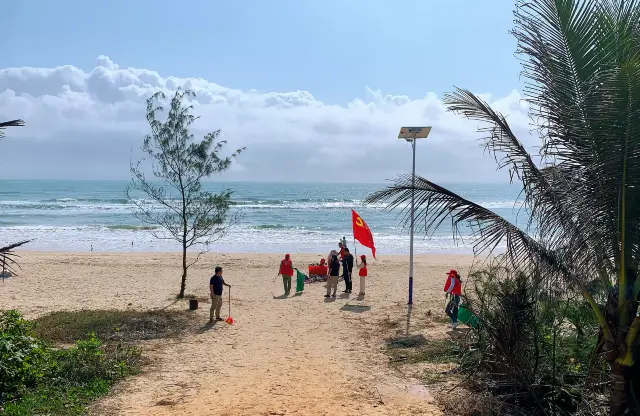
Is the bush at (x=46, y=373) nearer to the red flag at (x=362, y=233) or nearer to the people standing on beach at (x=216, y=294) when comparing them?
the people standing on beach at (x=216, y=294)

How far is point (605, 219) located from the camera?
204 inches

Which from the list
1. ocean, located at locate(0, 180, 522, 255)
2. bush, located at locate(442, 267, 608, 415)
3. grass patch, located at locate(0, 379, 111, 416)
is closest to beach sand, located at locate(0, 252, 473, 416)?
grass patch, located at locate(0, 379, 111, 416)

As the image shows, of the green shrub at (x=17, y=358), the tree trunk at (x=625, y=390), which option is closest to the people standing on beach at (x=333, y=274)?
the green shrub at (x=17, y=358)

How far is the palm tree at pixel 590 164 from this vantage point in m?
4.99

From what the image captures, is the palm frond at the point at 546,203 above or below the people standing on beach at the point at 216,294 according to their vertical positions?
above

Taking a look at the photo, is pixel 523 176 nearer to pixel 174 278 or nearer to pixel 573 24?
pixel 573 24

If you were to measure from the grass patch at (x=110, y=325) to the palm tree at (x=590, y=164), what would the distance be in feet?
26.4

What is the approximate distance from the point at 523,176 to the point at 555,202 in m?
0.44

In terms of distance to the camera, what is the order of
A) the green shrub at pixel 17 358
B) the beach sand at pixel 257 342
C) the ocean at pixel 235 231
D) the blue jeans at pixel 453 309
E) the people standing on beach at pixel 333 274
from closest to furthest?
the green shrub at pixel 17 358
the beach sand at pixel 257 342
the blue jeans at pixel 453 309
the people standing on beach at pixel 333 274
the ocean at pixel 235 231

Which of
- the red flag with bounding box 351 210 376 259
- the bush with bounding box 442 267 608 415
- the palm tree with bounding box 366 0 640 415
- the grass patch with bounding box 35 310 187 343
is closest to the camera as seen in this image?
the palm tree with bounding box 366 0 640 415

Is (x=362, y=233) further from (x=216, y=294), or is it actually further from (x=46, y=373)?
(x=46, y=373)

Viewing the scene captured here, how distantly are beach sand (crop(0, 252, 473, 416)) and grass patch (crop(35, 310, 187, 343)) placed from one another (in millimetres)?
645

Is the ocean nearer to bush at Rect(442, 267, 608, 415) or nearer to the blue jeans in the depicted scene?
the blue jeans

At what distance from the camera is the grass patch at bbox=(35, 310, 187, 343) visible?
11.1m
